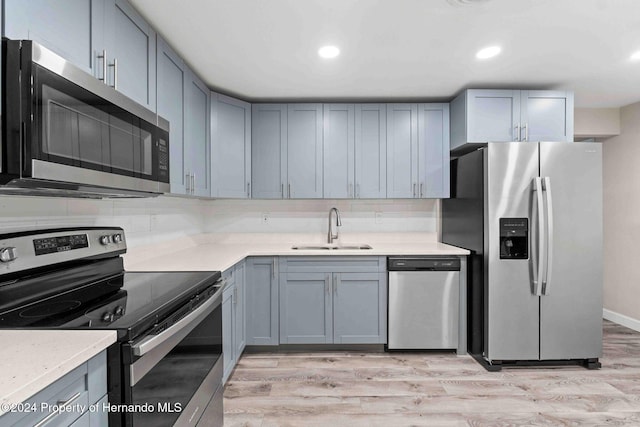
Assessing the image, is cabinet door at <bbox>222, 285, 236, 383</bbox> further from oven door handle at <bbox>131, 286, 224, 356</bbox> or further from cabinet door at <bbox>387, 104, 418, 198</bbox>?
cabinet door at <bbox>387, 104, 418, 198</bbox>

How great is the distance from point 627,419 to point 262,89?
3412 mm

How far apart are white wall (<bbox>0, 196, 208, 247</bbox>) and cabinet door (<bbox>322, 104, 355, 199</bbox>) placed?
52.3 inches

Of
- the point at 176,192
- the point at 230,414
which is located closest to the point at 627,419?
Answer: the point at 230,414

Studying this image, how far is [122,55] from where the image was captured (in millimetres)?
1630

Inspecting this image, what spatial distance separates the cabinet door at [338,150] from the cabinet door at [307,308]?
857 millimetres

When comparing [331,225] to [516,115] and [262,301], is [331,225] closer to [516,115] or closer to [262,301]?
[262,301]

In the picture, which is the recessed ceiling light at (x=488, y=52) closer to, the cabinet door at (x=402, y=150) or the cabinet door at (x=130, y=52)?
the cabinet door at (x=402, y=150)

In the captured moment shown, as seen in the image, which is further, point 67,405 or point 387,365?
point 387,365

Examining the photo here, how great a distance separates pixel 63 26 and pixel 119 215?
117cm

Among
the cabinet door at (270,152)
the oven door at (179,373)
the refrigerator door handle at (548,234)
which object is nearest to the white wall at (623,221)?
the refrigerator door handle at (548,234)

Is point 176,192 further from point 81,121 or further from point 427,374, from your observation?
point 427,374

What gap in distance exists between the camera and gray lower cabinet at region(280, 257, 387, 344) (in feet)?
9.61

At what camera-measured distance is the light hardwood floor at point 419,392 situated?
2033mm

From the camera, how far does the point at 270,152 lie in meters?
3.26
